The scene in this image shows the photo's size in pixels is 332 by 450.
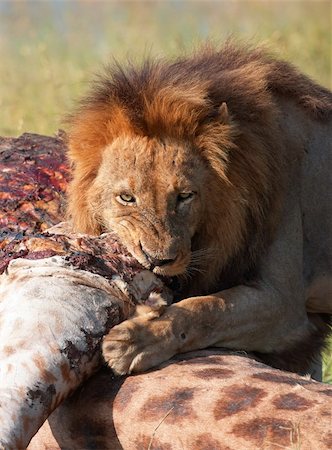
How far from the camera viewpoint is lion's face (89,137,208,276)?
449 centimetres

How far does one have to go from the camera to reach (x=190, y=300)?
461 centimetres

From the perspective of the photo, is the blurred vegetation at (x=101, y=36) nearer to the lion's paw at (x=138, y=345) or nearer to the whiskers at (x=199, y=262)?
the whiskers at (x=199, y=262)

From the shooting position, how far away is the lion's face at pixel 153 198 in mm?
4492

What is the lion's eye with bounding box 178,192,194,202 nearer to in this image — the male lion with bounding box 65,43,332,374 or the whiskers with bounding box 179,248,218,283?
the male lion with bounding box 65,43,332,374

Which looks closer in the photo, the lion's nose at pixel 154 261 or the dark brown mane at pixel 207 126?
the lion's nose at pixel 154 261

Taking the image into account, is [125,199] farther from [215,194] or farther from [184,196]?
[215,194]

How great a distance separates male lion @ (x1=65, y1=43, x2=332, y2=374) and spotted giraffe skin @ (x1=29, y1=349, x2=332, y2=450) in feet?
1.26

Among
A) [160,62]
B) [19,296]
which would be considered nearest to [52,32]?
[160,62]

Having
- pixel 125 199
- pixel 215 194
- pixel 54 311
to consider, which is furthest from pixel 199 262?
pixel 54 311

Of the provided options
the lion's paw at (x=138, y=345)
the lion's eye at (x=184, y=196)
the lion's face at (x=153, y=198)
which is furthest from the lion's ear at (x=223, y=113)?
the lion's paw at (x=138, y=345)

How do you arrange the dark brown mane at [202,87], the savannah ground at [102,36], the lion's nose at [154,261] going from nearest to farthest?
the lion's nose at [154,261] → the dark brown mane at [202,87] → the savannah ground at [102,36]

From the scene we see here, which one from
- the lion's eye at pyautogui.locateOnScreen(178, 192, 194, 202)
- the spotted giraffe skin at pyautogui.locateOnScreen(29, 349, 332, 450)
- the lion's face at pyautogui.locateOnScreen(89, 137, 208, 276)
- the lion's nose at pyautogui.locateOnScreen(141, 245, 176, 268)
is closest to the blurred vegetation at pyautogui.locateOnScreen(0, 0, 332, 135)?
the lion's face at pyautogui.locateOnScreen(89, 137, 208, 276)

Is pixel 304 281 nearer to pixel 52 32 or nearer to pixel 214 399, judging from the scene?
pixel 214 399

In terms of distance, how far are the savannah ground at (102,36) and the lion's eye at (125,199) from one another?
424 cm
